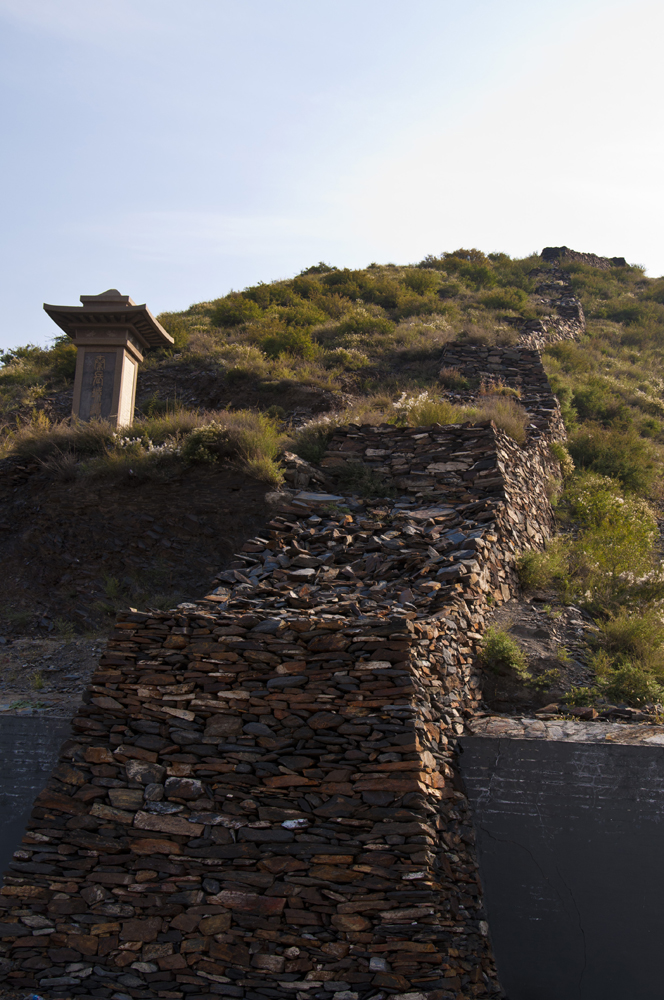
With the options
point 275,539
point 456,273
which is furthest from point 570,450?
point 456,273

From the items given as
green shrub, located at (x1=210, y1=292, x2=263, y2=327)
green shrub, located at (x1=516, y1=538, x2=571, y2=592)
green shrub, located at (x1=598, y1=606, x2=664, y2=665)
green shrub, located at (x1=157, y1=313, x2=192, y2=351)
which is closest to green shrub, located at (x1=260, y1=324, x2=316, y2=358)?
green shrub, located at (x1=157, y1=313, x2=192, y2=351)

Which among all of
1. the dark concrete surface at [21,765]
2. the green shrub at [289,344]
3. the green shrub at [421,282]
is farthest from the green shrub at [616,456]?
the green shrub at [421,282]

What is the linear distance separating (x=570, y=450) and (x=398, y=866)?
1138cm

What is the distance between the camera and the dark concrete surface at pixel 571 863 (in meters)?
5.75

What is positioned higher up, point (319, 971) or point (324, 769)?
point (324, 769)

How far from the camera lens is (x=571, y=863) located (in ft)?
19.8

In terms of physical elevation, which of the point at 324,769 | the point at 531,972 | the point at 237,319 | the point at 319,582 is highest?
the point at 237,319

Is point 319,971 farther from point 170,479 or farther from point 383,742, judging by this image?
point 170,479

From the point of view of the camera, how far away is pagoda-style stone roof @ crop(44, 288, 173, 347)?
1330cm

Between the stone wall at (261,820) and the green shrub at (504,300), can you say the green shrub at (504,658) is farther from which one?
the green shrub at (504,300)

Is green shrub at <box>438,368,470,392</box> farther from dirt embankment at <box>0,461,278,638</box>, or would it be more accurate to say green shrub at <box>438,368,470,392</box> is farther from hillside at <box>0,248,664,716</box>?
dirt embankment at <box>0,461,278,638</box>

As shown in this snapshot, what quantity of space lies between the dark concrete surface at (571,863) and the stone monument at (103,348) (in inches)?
380

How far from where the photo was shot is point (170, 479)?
11.0 metres

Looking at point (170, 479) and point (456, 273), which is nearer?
point (170, 479)
